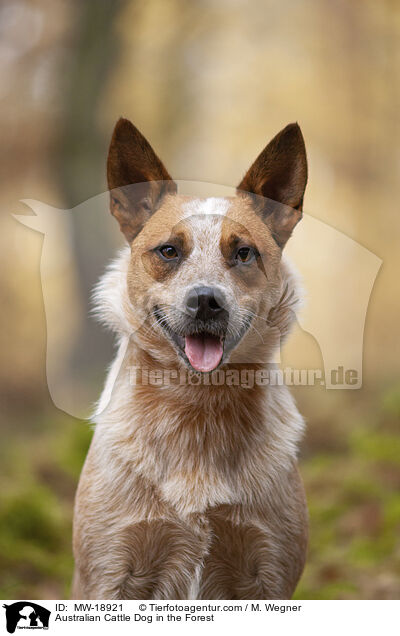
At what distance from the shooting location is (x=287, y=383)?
2.76m

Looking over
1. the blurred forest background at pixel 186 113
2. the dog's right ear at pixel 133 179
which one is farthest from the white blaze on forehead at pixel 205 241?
the blurred forest background at pixel 186 113

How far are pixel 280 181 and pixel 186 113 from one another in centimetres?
78

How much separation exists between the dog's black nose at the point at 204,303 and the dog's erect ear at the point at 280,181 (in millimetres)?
427

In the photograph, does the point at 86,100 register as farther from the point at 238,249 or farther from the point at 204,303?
the point at 204,303

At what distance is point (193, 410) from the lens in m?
2.56

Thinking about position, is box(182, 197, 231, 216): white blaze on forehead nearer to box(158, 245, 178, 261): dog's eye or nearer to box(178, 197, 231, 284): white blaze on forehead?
box(178, 197, 231, 284): white blaze on forehead

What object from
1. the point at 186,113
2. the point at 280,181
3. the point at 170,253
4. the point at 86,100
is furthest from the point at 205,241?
the point at 86,100
